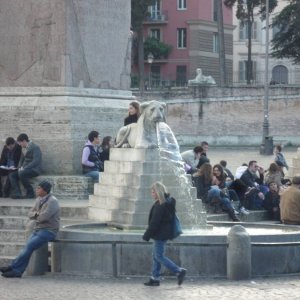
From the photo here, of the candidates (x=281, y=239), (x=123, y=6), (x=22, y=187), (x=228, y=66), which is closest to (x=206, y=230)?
(x=281, y=239)

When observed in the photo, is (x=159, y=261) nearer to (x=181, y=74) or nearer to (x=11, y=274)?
(x=11, y=274)

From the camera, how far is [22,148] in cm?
2522

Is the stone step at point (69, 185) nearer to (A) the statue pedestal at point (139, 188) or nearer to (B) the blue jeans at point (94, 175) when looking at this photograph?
(B) the blue jeans at point (94, 175)

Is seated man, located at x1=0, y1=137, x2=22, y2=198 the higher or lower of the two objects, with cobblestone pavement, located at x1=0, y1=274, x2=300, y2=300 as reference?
higher

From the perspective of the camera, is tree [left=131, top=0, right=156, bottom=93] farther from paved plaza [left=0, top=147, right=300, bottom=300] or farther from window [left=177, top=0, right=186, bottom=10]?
paved plaza [left=0, top=147, right=300, bottom=300]

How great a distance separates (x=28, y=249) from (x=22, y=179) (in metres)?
5.09

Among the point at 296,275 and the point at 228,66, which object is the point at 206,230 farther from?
the point at 228,66

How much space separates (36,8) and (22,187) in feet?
10.5

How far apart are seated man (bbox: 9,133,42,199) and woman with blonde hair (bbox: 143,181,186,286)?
5742mm

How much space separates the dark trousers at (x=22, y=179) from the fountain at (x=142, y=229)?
8.39 feet

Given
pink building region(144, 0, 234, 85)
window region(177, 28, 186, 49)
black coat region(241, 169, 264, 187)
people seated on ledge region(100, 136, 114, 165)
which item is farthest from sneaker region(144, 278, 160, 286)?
window region(177, 28, 186, 49)

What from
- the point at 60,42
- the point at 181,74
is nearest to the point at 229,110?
the point at 181,74

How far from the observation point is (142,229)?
2133 cm

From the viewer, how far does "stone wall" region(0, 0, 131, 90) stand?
25.5 metres
